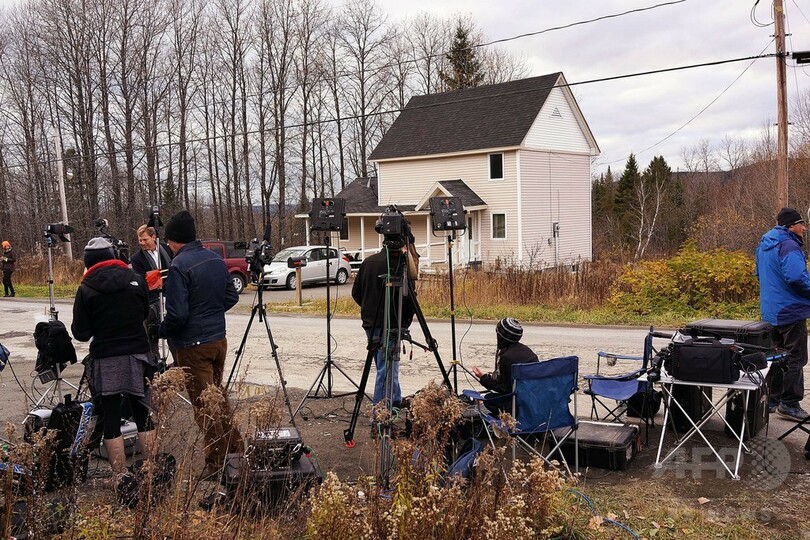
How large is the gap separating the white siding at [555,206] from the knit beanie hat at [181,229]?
76.1 feet

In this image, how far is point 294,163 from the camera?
45125 mm

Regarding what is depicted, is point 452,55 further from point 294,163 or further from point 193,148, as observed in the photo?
point 193,148

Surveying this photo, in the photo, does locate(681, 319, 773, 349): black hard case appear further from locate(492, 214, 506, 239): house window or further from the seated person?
locate(492, 214, 506, 239): house window

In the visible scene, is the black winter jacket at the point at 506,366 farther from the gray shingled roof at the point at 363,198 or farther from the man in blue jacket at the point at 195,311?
the gray shingled roof at the point at 363,198

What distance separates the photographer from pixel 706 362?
5.05 m

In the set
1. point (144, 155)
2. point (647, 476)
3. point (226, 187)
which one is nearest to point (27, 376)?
point (647, 476)

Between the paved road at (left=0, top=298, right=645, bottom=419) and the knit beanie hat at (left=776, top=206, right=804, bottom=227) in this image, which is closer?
the knit beanie hat at (left=776, top=206, right=804, bottom=227)

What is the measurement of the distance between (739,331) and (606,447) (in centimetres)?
177

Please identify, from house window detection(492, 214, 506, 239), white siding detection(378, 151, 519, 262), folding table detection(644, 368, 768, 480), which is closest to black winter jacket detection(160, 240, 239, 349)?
folding table detection(644, 368, 768, 480)

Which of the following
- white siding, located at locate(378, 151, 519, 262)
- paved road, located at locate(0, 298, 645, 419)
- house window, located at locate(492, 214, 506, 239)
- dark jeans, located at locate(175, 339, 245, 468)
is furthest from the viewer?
house window, located at locate(492, 214, 506, 239)

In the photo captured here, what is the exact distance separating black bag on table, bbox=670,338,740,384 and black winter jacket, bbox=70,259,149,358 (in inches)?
158

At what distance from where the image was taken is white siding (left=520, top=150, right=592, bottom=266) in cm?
2884

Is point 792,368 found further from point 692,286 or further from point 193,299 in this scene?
point 692,286

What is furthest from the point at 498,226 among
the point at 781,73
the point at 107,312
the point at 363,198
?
the point at 107,312
